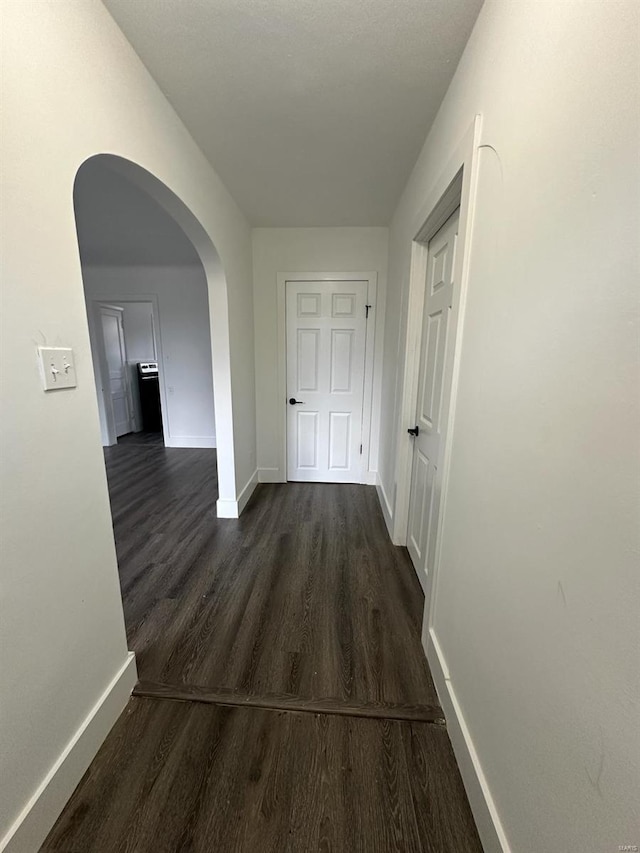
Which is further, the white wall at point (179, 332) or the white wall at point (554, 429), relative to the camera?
the white wall at point (179, 332)

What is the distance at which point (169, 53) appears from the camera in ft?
4.21

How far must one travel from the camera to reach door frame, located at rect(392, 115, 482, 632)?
116 centimetres

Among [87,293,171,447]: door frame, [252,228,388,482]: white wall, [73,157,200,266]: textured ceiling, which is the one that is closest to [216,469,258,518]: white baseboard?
[252,228,388,482]: white wall

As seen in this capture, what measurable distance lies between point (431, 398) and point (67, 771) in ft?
6.64

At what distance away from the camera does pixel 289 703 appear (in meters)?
1.30

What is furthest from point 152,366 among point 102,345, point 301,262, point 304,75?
point 304,75

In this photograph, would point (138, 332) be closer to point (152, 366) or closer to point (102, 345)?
point (152, 366)

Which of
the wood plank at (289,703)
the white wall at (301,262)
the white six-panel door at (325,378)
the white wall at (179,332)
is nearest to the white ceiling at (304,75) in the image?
the white wall at (301,262)

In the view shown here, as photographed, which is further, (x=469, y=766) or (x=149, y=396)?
(x=149, y=396)

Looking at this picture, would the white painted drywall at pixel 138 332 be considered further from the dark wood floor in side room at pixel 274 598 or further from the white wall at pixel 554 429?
the white wall at pixel 554 429

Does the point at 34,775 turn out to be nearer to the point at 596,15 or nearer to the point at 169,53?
the point at 596,15

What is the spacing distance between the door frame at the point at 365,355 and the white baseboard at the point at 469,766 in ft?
7.06

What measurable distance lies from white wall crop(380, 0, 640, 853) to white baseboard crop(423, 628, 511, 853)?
0.03m

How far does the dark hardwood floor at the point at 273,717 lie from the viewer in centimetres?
96
